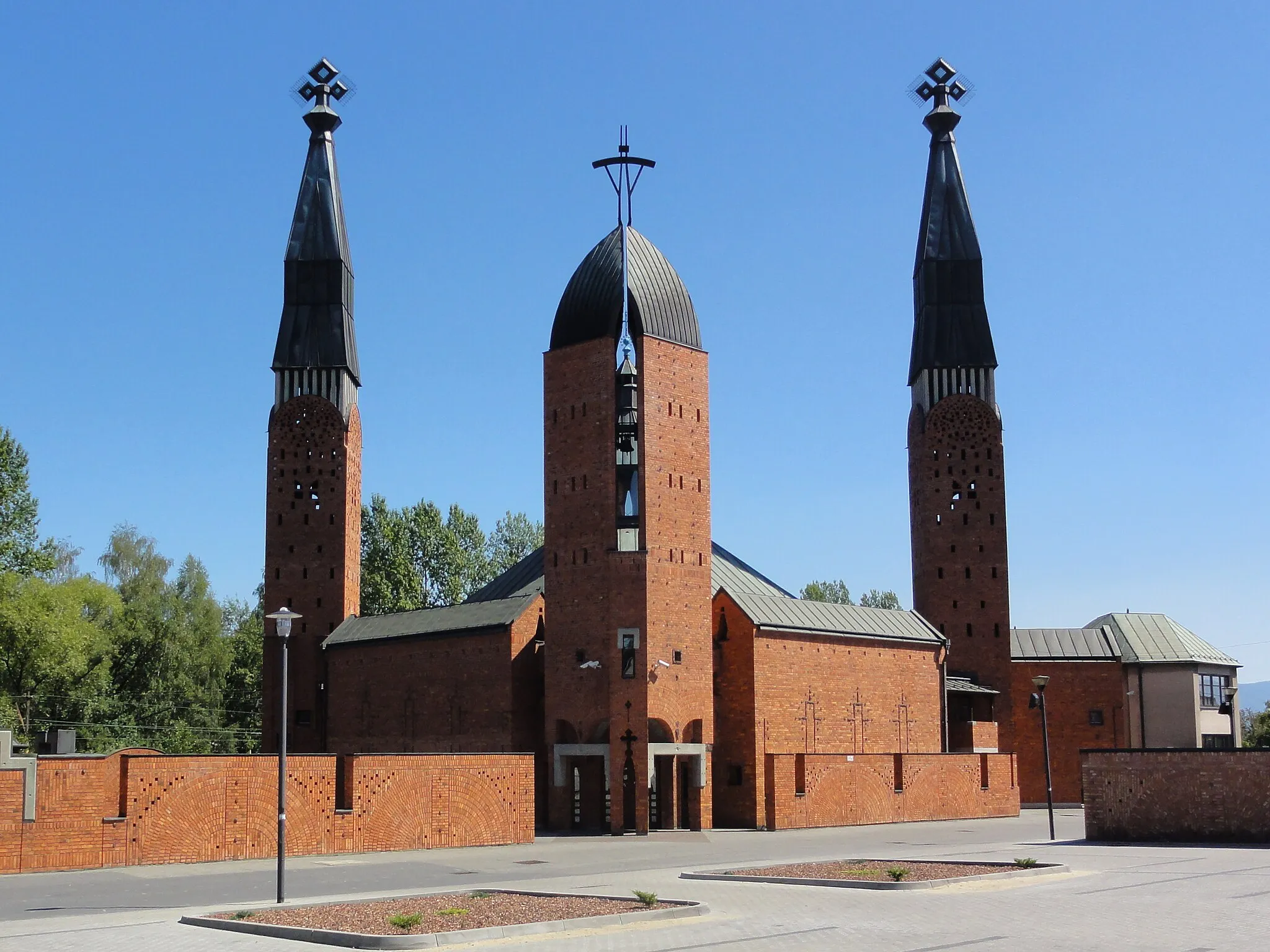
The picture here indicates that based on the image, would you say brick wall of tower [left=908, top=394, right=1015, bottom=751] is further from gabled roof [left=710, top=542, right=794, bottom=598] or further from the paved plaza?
the paved plaza

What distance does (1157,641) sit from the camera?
57.2 meters

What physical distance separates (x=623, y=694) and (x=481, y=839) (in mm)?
6328

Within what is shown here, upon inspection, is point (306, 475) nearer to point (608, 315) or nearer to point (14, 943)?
point (608, 315)

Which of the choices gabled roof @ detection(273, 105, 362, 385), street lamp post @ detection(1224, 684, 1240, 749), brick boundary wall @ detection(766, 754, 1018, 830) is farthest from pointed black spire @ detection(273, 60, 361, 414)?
street lamp post @ detection(1224, 684, 1240, 749)

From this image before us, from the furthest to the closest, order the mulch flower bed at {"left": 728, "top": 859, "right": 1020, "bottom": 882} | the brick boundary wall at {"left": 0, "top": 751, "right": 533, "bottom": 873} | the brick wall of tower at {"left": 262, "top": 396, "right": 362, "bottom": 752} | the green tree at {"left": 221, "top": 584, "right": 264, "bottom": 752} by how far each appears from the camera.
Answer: the green tree at {"left": 221, "top": 584, "right": 264, "bottom": 752}
the brick wall of tower at {"left": 262, "top": 396, "right": 362, "bottom": 752}
the brick boundary wall at {"left": 0, "top": 751, "right": 533, "bottom": 873}
the mulch flower bed at {"left": 728, "top": 859, "right": 1020, "bottom": 882}

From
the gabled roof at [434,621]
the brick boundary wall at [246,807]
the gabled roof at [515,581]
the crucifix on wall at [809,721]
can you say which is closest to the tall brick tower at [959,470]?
the crucifix on wall at [809,721]

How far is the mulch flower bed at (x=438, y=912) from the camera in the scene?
15961mm

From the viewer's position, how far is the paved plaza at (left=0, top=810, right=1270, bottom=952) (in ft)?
49.4

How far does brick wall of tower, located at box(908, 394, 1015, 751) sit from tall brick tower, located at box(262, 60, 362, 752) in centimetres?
2118

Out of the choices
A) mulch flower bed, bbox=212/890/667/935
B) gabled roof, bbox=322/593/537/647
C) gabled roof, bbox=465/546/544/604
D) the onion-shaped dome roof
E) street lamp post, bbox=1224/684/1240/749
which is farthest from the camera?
street lamp post, bbox=1224/684/1240/749

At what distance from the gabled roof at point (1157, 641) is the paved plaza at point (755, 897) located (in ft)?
82.1

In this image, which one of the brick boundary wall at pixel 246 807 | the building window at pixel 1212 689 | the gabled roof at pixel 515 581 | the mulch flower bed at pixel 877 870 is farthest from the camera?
the building window at pixel 1212 689

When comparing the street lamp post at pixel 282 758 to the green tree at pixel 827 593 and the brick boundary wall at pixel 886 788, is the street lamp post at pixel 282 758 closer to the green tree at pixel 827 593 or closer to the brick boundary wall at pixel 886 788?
the brick boundary wall at pixel 886 788

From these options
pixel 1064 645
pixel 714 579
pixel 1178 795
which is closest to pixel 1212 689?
pixel 1064 645
